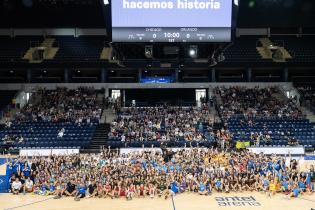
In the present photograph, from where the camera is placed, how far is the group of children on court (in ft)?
67.7

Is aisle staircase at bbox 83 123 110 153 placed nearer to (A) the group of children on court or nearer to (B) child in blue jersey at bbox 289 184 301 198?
(A) the group of children on court

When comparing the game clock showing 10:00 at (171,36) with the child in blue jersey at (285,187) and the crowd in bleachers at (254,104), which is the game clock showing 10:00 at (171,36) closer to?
the child in blue jersey at (285,187)

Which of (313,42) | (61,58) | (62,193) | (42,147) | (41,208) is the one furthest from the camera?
(313,42)

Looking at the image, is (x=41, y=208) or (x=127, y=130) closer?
(x=41, y=208)

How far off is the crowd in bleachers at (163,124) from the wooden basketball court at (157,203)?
1476 cm

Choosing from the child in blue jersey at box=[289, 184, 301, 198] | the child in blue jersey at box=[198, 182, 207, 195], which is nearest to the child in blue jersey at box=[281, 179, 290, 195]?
the child in blue jersey at box=[289, 184, 301, 198]

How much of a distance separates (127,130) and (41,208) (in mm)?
18431

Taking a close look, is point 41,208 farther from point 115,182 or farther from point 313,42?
point 313,42

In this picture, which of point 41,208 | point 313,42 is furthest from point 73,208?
point 313,42

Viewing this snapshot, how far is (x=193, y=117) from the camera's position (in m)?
39.7

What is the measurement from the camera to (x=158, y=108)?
4256 cm

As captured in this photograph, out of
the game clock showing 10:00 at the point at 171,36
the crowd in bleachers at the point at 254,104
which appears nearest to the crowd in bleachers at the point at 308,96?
the crowd in bleachers at the point at 254,104

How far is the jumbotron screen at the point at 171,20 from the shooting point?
1161 cm

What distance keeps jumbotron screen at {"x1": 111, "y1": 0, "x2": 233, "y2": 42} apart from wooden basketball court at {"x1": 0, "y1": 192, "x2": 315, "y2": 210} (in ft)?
30.6
